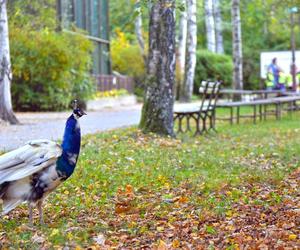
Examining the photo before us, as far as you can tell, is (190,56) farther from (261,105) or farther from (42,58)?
(261,105)

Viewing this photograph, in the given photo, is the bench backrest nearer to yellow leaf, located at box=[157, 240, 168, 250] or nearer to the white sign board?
yellow leaf, located at box=[157, 240, 168, 250]

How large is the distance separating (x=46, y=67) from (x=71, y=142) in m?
18.4

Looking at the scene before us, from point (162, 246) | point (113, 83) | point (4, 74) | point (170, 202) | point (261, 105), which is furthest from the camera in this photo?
point (113, 83)

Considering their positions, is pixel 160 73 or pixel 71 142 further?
pixel 160 73

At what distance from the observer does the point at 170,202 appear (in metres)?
7.83

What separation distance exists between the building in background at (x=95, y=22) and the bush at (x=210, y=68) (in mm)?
7425

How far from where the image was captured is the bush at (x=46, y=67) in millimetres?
24047

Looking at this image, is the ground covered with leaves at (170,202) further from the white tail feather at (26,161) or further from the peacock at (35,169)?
the white tail feather at (26,161)

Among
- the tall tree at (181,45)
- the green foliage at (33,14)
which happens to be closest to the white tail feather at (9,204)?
the green foliage at (33,14)

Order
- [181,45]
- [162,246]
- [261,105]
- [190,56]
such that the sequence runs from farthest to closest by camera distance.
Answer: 1. [181,45]
2. [190,56]
3. [261,105]
4. [162,246]

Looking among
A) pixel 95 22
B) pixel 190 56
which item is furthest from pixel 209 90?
pixel 95 22

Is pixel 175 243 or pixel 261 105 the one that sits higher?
pixel 261 105

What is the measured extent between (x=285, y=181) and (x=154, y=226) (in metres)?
2.94

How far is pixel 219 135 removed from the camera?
1642 centimetres
